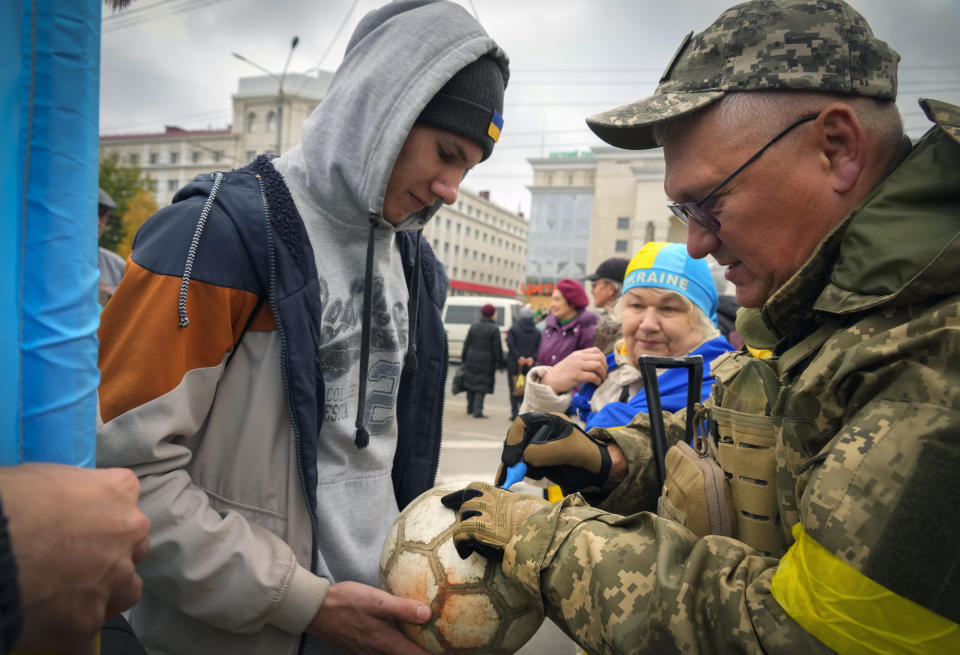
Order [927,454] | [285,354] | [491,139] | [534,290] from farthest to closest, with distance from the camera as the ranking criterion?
[534,290], [491,139], [285,354], [927,454]

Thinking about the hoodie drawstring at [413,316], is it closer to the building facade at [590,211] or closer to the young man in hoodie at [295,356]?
the young man in hoodie at [295,356]

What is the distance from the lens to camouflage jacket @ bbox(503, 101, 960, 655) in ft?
2.74

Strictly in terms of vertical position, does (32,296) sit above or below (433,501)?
above

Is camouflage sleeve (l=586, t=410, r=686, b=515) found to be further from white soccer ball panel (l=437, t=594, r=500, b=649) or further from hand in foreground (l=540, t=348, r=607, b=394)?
hand in foreground (l=540, t=348, r=607, b=394)

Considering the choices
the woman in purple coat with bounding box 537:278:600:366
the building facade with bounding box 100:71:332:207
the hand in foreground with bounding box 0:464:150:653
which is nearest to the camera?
the hand in foreground with bounding box 0:464:150:653

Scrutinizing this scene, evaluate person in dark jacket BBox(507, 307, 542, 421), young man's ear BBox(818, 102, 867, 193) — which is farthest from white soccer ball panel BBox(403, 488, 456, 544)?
person in dark jacket BBox(507, 307, 542, 421)

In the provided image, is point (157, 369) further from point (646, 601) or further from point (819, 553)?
point (819, 553)

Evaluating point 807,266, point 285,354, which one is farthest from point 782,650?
point 285,354

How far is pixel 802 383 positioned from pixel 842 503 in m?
0.27

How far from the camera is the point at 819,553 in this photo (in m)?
0.91

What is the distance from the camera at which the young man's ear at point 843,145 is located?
4.00 feet

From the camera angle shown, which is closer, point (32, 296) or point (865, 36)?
point (32, 296)

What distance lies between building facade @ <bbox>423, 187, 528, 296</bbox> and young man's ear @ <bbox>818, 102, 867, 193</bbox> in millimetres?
49353

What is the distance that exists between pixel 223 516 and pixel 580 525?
922 millimetres
